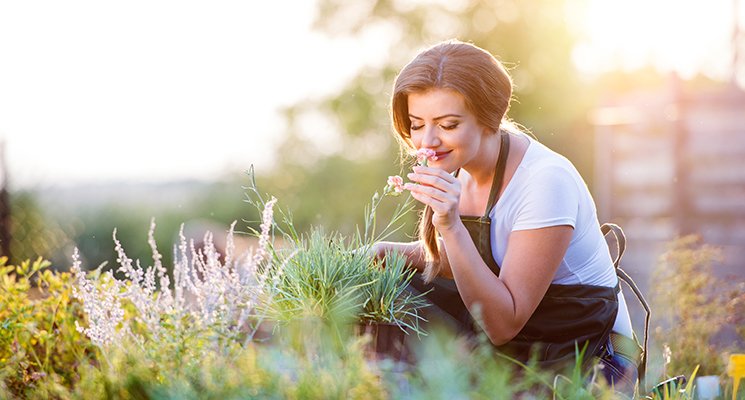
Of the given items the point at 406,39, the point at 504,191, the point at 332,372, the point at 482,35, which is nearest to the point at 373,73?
the point at 406,39

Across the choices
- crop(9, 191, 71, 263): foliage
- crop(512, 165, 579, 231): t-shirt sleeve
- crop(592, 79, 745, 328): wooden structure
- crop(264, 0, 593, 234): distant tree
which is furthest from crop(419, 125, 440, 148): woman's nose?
crop(264, 0, 593, 234): distant tree

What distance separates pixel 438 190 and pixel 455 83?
0.51m

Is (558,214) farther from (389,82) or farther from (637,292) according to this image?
(389,82)

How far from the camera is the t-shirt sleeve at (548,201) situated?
10.1 feet

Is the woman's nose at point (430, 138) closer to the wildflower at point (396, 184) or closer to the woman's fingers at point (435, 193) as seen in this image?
the wildflower at point (396, 184)

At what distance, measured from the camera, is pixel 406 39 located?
15922 mm

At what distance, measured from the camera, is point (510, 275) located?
305 centimetres

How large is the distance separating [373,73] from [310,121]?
4.63 ft

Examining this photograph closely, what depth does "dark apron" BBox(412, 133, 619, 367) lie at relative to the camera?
3.16 metres

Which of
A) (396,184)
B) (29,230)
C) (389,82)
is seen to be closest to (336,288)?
(396,184)

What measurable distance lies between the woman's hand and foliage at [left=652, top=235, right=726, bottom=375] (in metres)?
2.17

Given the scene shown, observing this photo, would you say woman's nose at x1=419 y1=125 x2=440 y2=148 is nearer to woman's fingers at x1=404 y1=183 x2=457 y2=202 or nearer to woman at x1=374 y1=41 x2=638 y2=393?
woman at x1=374 y1=41 x2=638 y2=393

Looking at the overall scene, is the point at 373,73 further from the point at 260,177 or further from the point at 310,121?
the point at 260,177

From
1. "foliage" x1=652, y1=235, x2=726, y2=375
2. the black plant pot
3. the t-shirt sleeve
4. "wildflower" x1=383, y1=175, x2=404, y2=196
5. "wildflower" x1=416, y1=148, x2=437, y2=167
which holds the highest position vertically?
"wildflower" x1=416, y1=148, x2=437, y2=167
